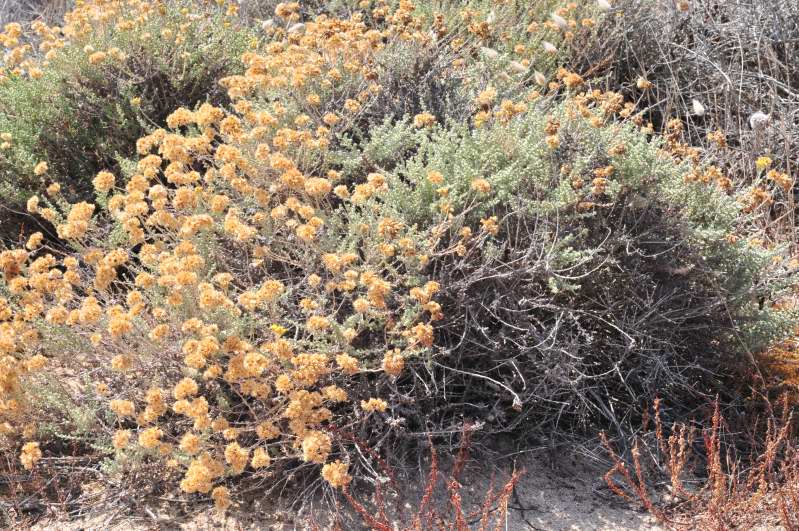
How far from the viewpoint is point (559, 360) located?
295 cm

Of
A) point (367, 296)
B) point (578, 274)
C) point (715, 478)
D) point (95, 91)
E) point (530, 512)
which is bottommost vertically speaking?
point (530, 512)

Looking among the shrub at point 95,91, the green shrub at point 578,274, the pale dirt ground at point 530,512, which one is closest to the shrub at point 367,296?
the green shrub at point 578,274

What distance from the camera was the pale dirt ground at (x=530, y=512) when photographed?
263cm

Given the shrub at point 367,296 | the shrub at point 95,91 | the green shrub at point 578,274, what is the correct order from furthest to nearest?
the shrub at point 95,91 < the green shrub at point 578,274 < the shrub at point 367,296

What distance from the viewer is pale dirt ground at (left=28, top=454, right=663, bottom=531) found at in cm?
263

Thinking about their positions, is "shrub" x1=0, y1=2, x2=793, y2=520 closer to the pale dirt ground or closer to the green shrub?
the green shrub

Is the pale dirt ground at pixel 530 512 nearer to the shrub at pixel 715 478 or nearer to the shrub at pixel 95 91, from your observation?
the shrub at pixel 715 478

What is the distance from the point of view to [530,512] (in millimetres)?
2807

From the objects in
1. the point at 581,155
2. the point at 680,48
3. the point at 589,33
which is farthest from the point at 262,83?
the point at 680,48

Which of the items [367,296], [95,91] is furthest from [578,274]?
[95,91]

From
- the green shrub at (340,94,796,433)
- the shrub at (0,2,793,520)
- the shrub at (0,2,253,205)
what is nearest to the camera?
the shrub at (0,2,793,520)

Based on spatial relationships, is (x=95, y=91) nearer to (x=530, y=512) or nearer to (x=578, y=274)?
(x=578, y=274)

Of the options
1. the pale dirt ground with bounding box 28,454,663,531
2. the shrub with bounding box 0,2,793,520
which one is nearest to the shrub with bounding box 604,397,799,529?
the pale dirt ground with bounding box 28,454,663,531

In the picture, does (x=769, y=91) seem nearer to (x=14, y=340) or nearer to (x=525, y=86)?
(x=525, y=86)
